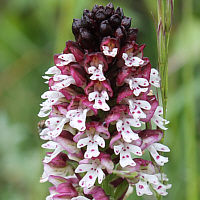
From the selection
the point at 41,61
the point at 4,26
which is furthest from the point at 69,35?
the point at 4,26

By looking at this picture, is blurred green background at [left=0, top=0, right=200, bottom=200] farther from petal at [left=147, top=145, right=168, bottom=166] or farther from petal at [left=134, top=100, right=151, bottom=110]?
petal at [left=134, top=100, right=151, bottom=110]

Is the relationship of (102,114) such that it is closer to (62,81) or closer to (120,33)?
(62,81)

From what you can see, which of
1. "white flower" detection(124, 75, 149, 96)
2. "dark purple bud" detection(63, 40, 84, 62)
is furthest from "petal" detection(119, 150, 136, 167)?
"dark purple bud" detection(63, 40, 84, 62)

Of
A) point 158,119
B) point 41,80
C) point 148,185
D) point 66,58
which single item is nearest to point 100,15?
point 66,58

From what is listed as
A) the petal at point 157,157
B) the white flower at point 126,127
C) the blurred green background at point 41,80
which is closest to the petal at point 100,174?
the white flower at point 126,127

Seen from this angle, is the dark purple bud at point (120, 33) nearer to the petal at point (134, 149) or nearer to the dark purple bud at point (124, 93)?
the dark purple bud at point (124, 93)
